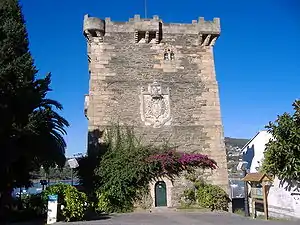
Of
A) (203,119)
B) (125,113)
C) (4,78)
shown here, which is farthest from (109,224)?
(203,119)

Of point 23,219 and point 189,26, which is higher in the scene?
point 189,26

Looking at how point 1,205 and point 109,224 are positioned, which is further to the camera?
point 1,205

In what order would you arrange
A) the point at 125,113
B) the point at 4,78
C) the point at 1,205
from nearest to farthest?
the point at 4,78 < the point at 1,205 < the point at 125,113

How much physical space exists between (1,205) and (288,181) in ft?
36.5

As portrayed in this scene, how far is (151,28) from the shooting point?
64.4 ft

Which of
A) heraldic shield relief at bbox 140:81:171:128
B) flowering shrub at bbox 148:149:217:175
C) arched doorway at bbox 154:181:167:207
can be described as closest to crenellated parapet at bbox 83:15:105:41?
heraldic shield relief at bbox 140:81:171:128

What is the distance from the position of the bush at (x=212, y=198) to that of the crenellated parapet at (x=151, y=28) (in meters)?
8.59

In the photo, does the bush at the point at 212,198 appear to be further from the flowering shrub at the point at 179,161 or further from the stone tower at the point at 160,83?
the flowering shrub at the point at 179,161

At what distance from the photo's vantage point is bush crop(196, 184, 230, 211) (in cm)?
1712

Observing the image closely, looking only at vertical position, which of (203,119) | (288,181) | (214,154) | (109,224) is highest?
(203,119)

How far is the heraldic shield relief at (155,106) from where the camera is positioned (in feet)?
61.2

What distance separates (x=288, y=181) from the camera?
12.6 metres

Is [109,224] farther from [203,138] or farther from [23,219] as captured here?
[203,138]

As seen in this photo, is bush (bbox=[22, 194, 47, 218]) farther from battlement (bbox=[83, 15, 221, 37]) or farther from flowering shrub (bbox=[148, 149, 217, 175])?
battlement (bbox=[83, 15, 221, 37])
